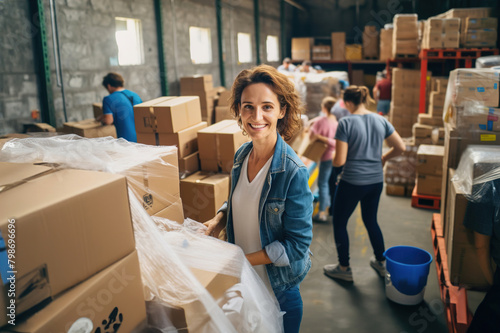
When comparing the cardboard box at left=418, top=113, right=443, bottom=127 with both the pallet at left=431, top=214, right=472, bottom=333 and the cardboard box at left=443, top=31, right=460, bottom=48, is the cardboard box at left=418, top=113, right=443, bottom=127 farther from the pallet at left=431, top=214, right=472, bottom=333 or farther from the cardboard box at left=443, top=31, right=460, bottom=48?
the pallet at left=431, top=214, right=472, bottom=333

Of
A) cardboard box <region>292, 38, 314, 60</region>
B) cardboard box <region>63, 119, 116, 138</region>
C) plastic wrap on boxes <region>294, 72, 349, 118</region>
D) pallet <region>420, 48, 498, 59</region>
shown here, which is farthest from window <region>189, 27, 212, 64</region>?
cardboard box <region>292, 38, 314, 60</region>

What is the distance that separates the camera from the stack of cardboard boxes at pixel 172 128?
343cm

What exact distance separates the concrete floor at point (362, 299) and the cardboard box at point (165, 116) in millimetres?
1831

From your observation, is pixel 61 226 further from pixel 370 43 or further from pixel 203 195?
pixel 370 43

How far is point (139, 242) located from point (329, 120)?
12.9 ft

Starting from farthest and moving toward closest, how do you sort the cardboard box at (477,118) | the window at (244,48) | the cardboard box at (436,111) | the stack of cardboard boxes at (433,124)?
the window at (244,48) < the cardboard box at (436,111) < the stack of cardboard boxes at (433,124) < the cardboard box at (477,118)

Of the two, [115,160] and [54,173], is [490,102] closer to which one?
[115,160]

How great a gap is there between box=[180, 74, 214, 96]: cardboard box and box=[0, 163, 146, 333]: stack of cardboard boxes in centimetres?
586

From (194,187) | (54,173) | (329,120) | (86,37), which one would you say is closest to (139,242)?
(54,173)

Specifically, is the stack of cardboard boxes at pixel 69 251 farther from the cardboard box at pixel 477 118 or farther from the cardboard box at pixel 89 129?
the cardboard box at pixel 89 129

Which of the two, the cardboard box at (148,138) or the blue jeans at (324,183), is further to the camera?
the blue jeans at (324,183)

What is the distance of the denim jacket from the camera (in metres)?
1.54

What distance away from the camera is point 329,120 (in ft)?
15.9

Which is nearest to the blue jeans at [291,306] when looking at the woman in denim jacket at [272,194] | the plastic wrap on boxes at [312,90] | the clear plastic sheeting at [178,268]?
the woman in denim jacket at [272,194]
